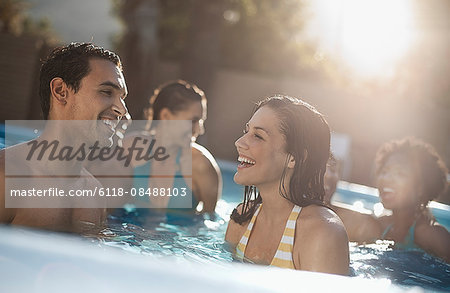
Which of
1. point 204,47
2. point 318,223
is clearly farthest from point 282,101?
point 204,47

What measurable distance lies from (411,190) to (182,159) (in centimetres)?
197

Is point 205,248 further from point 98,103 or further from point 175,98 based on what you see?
point 175,98

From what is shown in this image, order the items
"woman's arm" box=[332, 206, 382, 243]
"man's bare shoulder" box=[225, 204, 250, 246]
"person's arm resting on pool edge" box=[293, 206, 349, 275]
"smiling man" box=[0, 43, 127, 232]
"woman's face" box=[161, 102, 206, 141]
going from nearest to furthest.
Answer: "person's arm resting on pool edge" box=[293, 206, 349, 275]
"smiling man" box=[0, 43, 127, 232]
"man's bare shoulder" box=[225, 204, 250, 246]
"woman's arm" box=[332, 206, 382, 243]
"woman's face" box=[161, 102, 206, 141]

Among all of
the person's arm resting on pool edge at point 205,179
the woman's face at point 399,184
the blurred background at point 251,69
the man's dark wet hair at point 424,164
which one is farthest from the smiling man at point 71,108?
the man's dark wet hair at point 424,164

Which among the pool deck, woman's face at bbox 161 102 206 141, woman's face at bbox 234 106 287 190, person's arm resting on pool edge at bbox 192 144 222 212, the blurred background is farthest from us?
the blurred background

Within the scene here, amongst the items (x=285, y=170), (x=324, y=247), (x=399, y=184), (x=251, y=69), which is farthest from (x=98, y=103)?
(x=251, y=69)

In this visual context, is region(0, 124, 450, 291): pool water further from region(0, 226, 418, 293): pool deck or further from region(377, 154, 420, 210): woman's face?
region(0, 226, 418, 293): pool deck

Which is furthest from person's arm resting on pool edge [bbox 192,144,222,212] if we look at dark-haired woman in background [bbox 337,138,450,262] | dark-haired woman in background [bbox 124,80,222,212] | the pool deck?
the pool deck

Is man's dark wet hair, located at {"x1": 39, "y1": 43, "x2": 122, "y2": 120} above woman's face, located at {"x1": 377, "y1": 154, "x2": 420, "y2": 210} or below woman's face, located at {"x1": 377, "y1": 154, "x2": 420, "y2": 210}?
above

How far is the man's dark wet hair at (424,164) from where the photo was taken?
394cm

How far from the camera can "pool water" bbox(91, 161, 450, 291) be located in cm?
309

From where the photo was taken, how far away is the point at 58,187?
281 centimetres

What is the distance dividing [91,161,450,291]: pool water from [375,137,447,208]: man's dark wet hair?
486 mm

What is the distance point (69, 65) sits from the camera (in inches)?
109
